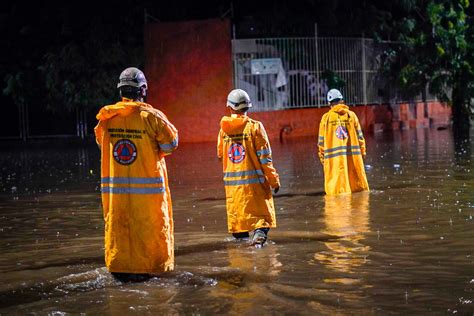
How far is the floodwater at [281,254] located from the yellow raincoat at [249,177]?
0.30 m

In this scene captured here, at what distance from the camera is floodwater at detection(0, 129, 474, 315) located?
688 cm

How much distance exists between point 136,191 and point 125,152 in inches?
13.6

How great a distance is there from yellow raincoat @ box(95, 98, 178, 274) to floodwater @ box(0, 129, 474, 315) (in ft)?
0.84

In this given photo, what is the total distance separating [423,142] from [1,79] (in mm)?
17996

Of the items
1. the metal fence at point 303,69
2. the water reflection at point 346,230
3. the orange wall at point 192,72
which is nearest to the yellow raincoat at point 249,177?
the water reflection at point 346,230

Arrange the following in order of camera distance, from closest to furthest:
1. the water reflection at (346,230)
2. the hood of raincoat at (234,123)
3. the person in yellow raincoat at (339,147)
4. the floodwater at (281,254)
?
1. the floodwater at (281,254)
2. the water reflection at (346,230)
3. the hood of raincoat at (234,123)
4. the person in yellow raincoat at (339,147)

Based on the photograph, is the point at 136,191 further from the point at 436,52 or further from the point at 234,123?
the point at 436,52

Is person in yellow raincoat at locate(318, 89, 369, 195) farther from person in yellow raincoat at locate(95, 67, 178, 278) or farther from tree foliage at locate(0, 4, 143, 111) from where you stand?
tree foliage at locate(0, 4, 143, 111)

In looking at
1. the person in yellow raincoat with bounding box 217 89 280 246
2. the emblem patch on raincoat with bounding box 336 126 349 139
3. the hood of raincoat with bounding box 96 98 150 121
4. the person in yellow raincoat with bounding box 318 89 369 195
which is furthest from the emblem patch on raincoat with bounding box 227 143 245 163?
the emblem patch on raincoat with bounding box 336 126 349 139

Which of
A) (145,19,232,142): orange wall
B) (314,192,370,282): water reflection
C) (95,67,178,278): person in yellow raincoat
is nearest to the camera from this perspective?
(95,67,178,278): person in yellow raincoat

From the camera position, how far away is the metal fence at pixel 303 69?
29.1 metres

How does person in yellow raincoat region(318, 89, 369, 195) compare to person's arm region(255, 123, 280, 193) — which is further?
person in yellow raincoat region(318, 89, 369, 195)

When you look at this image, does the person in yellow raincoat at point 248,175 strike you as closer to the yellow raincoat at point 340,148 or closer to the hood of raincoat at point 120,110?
the hood of raincoat at point 120,110

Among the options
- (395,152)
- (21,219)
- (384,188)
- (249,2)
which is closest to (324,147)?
(384,188)
